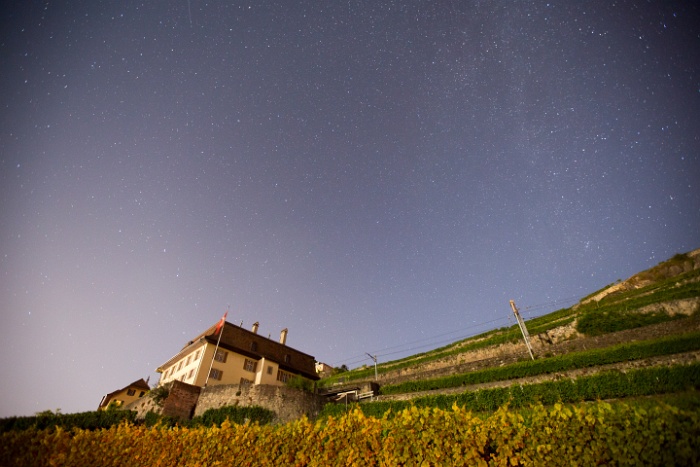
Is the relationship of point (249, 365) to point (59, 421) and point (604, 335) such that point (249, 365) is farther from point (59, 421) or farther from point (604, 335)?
point (604, 335)

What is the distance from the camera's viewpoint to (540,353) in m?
23.8

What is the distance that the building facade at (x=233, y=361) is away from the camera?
1345 inches

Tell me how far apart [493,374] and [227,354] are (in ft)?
97.9

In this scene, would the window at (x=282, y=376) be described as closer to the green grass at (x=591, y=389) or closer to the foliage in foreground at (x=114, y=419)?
the foliage in foreground at (x=114, y=419)

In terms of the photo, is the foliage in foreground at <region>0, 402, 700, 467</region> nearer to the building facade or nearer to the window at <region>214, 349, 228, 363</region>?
the building facade

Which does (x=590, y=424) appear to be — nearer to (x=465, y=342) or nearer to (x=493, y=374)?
(x=493, y=374)

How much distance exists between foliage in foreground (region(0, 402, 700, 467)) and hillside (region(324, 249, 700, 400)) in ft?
52.6

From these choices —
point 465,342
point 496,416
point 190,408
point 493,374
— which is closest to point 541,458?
point 496,416

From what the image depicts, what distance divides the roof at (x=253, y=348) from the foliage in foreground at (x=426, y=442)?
90.5 feet

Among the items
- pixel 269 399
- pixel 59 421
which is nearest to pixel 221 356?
pixel 269 399

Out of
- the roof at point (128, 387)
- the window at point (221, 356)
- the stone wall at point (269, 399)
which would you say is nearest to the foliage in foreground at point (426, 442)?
the stone wall at point (269, 399)

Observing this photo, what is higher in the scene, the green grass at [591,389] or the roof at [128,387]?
the roof at [128,387]

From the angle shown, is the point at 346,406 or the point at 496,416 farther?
the point at 346,406

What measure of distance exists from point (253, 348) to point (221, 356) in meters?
4.72
